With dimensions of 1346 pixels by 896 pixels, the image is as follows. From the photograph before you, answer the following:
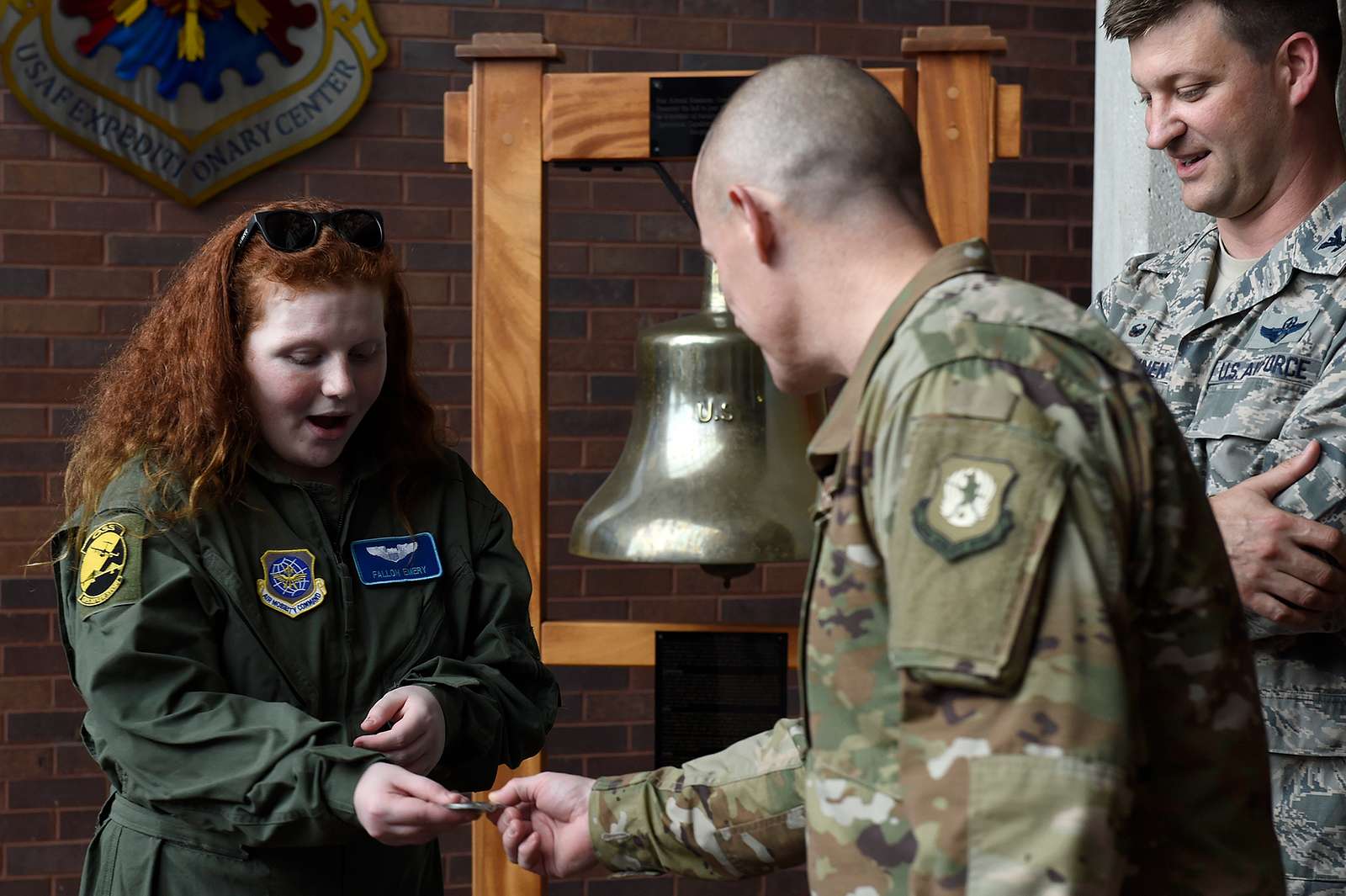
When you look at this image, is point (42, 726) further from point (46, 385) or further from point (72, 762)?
point (46, 385)

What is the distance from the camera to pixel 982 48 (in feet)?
6.75

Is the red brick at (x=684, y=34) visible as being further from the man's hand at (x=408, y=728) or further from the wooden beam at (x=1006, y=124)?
the man's hand at (x=408, y=728)

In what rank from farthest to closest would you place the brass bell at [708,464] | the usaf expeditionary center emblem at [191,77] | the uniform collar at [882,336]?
the usaf expeditionary center emblem at [191,77]
the brass bell at [708,464]
the uniform collar at [882,336]

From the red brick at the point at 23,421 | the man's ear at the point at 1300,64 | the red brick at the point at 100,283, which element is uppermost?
the man's ear at the point at 1300,64

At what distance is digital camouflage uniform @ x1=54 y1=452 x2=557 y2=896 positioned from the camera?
4.66 feet

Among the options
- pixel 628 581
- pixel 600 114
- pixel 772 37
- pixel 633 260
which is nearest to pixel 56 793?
pixel 628 581

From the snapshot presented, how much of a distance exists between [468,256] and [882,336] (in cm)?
286

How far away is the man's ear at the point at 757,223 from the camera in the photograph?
3.53 feet

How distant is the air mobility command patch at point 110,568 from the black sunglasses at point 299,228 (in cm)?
36

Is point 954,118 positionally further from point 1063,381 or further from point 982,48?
point 1063,381

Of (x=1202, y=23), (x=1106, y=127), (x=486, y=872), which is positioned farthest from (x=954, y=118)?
(x=486, y=872)

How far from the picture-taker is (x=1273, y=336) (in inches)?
66.4

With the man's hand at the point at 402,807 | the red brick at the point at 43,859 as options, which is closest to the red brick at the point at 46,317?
the red brick at the point at 43,859

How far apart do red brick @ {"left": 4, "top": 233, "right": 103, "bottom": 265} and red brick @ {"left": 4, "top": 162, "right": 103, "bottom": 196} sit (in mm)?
111
